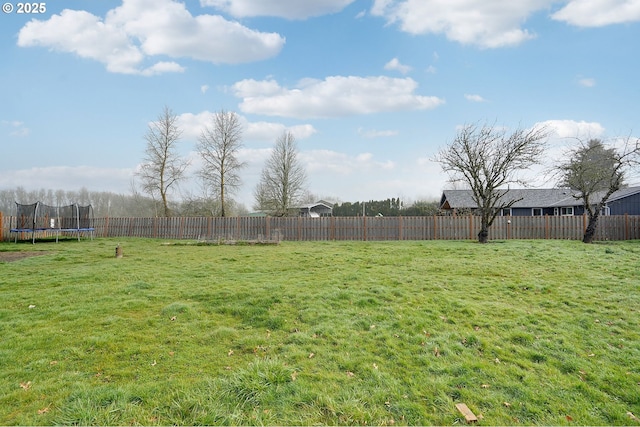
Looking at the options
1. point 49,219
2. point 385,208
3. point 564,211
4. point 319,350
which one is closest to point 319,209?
point 385,208

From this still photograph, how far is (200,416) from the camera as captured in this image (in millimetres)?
2641

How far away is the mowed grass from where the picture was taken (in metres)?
Result: 2.83

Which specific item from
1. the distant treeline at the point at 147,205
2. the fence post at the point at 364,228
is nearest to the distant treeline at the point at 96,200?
the distant treeline at the point at 147,205

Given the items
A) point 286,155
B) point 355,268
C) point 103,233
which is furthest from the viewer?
point 286,155

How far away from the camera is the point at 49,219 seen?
67.3 ft

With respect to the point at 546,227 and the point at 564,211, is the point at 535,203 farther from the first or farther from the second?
the point at 546,227

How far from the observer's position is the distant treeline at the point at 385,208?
3231 centimetres

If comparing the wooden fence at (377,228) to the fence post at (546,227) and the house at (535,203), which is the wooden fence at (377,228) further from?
the house at (535,203)

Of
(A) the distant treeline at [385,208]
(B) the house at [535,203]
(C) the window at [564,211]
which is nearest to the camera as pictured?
(B) the house at [535,203]

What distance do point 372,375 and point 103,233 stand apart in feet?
79.9

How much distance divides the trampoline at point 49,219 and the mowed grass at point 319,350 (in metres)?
13.6

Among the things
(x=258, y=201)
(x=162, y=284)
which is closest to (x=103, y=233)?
(x=258, y=201)

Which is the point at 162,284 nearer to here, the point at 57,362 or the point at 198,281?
the point at 198,281

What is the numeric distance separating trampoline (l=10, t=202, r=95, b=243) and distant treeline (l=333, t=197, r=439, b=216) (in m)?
24.2
